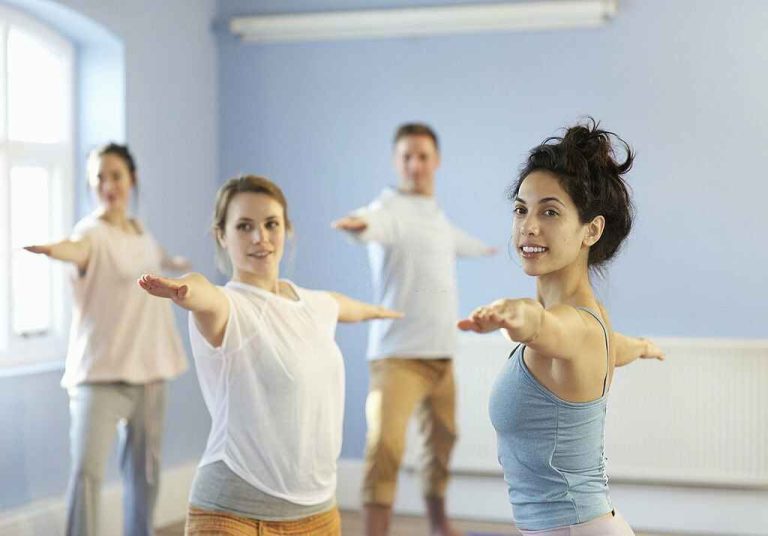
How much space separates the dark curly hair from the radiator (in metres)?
2.79

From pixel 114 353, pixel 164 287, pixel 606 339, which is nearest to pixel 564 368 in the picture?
pixel 606 339

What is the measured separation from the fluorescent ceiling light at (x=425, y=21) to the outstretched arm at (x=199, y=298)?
291 cm

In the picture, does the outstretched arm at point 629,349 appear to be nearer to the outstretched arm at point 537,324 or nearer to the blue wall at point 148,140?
the outstretched arm at point 537,324

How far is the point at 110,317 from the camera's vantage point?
398 cm

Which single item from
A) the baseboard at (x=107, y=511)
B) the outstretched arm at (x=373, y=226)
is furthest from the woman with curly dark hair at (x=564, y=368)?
the baseboard at (x=107, y=511)

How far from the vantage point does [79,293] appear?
3.96m

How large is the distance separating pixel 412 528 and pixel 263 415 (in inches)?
99.3

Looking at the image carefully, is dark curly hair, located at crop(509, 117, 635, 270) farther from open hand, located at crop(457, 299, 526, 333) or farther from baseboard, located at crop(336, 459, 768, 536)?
baseboard, located at crop(336, 459, 768, 536)

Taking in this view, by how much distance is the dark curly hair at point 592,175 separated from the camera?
6.89 feet

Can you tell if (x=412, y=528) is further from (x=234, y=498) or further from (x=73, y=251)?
(x=234, y=498)

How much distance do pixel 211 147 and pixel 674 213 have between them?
7.17 ft

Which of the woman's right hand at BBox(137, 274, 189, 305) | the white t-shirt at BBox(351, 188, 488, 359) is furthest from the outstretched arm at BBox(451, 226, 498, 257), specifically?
the woman's right hand at BBox(137, 274, 189, 305)

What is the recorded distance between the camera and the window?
4387 millimetres

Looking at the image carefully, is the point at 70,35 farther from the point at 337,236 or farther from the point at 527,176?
the point at 527,176
